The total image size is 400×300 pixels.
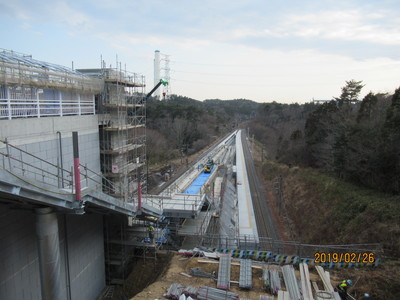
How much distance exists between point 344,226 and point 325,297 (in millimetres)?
9542

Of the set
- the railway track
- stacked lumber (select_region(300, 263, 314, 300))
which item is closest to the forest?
the railway track

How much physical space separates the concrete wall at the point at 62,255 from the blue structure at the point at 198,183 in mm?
9885

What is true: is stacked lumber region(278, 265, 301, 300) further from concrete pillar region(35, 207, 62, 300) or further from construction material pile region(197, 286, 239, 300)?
concrete pillar region(35, 207, 62, 300)

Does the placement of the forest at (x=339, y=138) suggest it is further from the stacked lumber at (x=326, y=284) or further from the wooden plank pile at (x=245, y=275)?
the wooden plank pile at (x=245, y=275)

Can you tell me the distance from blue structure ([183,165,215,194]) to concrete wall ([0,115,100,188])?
11.2 metres

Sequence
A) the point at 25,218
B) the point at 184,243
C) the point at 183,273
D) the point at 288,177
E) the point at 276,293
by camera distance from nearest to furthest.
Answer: the point at 25,218 → the point at 276,293 → the point at 183,273 → the point at 184,243 → the point at 288,177

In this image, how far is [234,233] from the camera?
68.9ft

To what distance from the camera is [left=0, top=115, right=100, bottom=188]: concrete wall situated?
7755mm

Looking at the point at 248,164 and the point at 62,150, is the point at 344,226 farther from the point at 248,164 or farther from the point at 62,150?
the point at 248,164

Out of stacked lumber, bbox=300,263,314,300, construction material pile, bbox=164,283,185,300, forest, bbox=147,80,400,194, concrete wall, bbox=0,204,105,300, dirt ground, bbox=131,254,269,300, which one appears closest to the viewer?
concrete wall, bbox=0,204,105,300

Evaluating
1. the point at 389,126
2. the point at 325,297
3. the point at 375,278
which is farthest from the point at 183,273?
the point at 389,126

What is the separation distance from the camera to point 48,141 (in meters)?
9.06
